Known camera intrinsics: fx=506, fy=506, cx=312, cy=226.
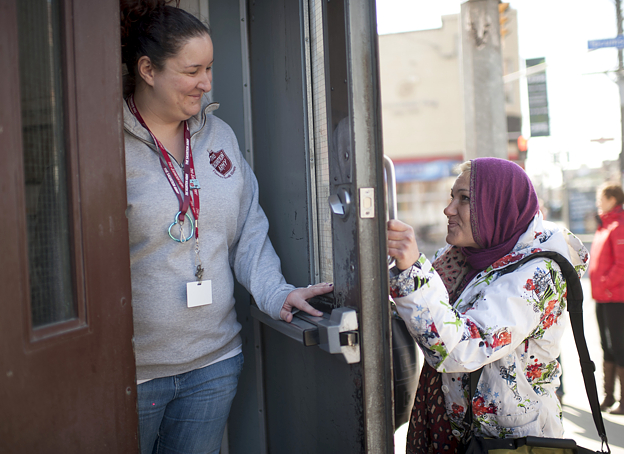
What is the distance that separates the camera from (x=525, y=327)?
1503 millimetres

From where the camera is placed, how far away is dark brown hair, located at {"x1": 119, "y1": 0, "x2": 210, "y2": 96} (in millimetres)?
1508

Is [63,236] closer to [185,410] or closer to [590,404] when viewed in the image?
[185,410]

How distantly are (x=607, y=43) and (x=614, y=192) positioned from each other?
14.6ft

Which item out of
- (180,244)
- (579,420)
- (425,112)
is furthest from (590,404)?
(425,112)

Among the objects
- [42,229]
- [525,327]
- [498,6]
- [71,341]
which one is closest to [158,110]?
[42,229]

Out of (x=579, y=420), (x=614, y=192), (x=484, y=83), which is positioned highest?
(x=484, y=83)

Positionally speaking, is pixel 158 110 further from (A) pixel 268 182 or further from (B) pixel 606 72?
(B) pixel 606 72

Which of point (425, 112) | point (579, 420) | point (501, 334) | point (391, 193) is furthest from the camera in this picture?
point (425, 112)

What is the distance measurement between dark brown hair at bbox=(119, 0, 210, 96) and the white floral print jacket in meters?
0.95

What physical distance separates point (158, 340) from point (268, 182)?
28.4 inches

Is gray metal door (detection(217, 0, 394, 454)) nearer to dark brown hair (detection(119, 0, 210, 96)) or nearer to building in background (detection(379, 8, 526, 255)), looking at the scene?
dark brown hair (detection(119, 0, 210, 96))

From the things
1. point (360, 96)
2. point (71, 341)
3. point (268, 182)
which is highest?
point (360, 96)

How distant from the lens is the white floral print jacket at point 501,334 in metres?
1.42

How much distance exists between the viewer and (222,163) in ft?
5.52
